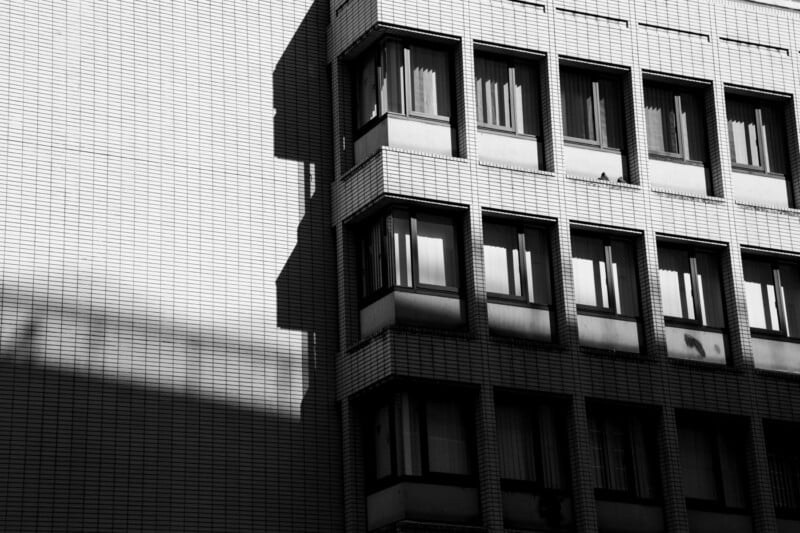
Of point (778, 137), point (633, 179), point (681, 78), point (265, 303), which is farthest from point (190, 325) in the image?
point (778, 137)

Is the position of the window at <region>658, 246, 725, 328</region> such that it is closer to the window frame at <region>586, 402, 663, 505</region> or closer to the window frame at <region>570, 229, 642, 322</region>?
the window frame at <region>570, 229, 642, 322</region>

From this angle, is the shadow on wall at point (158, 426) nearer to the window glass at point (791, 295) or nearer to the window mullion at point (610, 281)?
the window mullion at point (610, 281)

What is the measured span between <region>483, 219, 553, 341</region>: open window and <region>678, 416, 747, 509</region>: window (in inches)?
148

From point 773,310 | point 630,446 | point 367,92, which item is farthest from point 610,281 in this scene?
point 367,92

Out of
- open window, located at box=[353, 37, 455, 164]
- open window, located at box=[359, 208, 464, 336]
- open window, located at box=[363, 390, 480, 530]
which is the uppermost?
open window, located at box=[353, 37, 455, 164]

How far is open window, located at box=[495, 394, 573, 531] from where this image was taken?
2905 cm

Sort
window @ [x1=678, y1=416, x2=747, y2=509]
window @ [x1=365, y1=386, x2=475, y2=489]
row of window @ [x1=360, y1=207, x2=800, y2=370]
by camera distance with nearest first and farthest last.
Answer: window @ [x1=365, y1=386, x2=475, y2=489]
row of window @ [x1=360, y1=207, x2=800, y2=370]
window @ [x1=678, y1=416, x2=747, y2=509]

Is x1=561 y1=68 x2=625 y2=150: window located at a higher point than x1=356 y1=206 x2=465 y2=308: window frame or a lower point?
higher

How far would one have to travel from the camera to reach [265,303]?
2975 cm

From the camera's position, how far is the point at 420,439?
28656 millimetres

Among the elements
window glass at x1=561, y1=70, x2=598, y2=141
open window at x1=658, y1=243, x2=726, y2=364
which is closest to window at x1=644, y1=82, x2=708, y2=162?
window glass at x1=561, y1=70, x2=598, y2=141

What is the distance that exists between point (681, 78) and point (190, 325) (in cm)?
1202

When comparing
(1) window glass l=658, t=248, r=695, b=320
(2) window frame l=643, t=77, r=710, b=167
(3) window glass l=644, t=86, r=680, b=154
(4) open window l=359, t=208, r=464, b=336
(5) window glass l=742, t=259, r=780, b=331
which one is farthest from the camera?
(3) window glass l=644, t=86, r=680, b=154

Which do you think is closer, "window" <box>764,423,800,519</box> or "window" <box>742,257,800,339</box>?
"window" <box>764,423,800,519</box>
